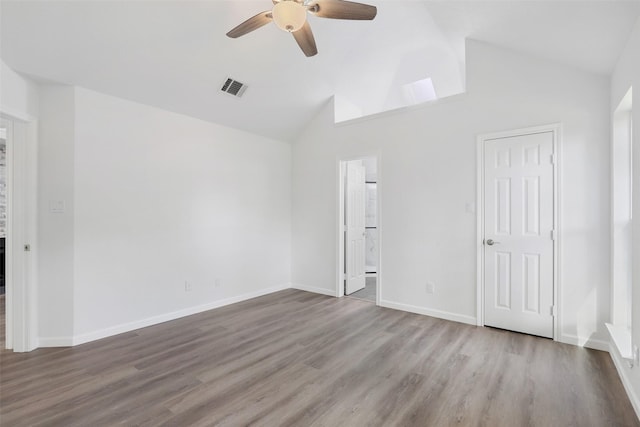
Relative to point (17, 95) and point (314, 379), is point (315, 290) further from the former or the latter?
point (17, 95)

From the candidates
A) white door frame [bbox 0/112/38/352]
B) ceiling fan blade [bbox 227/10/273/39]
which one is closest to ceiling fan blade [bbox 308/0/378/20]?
ceiling fan blade [bbox 227/10/273/39]

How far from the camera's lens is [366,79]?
4703 mm

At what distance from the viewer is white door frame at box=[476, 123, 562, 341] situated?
303 cm

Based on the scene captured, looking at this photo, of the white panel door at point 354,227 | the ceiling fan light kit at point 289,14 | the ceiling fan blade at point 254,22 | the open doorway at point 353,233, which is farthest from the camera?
the white panel door at point 354,227

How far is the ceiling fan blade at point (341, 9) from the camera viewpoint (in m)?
2.08

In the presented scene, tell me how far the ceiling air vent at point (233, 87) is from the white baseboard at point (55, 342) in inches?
122

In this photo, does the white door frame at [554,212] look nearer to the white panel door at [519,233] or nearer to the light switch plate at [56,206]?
the white panel door at [519,233]

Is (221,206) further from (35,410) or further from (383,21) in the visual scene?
(383,21)

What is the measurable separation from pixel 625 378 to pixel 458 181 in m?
2.18

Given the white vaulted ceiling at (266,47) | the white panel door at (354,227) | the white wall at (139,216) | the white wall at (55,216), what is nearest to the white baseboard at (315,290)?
the white panel door at (354,227)

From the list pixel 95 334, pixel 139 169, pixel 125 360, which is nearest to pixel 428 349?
pixel 125 360

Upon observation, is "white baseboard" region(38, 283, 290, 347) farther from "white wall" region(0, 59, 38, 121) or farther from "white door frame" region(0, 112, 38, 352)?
"white wall" region(0, 59, 38, 121)

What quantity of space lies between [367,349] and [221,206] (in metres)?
2.69

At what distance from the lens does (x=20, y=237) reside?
112 inches
